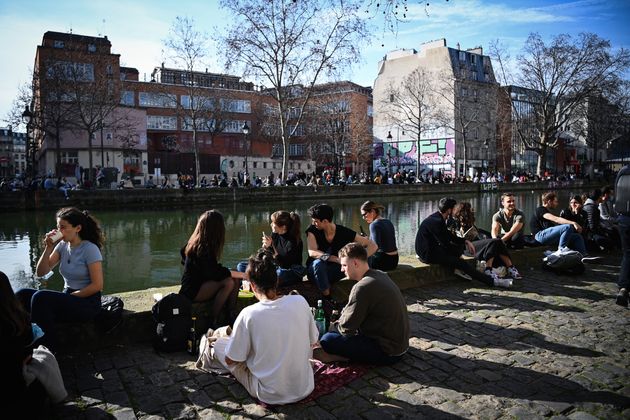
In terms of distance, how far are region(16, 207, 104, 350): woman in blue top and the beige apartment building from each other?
51115 millimetres

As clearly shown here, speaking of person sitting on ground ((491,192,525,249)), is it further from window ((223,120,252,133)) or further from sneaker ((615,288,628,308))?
window ((223,120,252,133))

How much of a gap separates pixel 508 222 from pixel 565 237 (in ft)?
3.24

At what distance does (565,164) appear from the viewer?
3061 inches

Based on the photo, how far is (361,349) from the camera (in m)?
4.03

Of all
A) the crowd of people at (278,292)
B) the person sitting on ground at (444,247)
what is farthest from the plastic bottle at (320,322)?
the person sitting on ground at (444,247)

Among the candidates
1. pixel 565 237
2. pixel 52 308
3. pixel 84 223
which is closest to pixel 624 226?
pixel 565 237

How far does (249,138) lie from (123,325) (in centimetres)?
5801

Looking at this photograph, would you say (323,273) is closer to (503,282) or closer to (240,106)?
(503,282)

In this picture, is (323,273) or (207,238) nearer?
(207,238)

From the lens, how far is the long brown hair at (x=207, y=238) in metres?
4.70

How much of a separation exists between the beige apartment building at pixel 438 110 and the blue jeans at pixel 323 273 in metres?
49.5

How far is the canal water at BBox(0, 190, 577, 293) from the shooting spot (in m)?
10.1

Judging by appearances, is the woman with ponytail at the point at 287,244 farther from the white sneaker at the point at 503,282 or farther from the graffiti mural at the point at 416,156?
the graffiti mural at the point at 416,156

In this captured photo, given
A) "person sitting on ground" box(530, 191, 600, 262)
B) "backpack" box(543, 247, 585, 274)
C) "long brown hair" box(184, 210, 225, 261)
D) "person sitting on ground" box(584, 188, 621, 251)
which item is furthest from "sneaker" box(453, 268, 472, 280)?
"person sitting on ground" box(584, 188, 621, 251)
